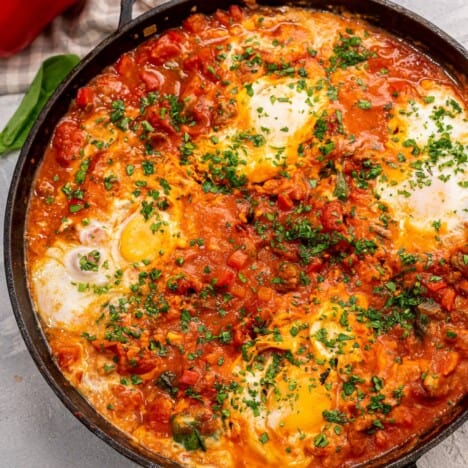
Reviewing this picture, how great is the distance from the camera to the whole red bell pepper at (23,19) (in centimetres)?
689

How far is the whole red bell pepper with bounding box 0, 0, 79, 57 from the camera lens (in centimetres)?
689

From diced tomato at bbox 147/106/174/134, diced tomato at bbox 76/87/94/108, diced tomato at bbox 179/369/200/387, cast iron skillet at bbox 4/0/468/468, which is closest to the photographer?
cast iron skillet at bbox 4/0/468/468

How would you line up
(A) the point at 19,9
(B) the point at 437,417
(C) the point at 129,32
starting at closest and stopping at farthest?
1. (B) the point at 437,417
2. (C) the point at 129,32
3. (A) the point at 19,9

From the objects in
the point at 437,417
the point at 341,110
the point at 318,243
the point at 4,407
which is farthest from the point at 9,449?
the point at 341,110

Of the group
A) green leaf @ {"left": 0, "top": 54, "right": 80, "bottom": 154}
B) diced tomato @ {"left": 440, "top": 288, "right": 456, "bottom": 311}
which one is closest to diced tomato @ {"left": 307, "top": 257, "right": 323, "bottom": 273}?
diced tomato @ {"left": 440, "top": 288, "right": 456, "bottom": 311}

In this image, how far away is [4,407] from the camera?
6.72 m

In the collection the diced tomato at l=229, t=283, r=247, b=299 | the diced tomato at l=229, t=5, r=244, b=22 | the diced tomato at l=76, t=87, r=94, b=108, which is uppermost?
the diced tomato at l=229, t=5, r=244, b=22

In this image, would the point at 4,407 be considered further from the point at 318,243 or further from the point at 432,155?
the point at 432,155

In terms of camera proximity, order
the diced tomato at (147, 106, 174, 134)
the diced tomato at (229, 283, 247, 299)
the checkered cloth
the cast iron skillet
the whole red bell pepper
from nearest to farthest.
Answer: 1. the cast iron skillet
2. the diced tomato at (229, 283, 247, 299)
3. the diced tomato at (147, 106, 174, 134)
4. the whole red bell pepper
5. the checkered cloth

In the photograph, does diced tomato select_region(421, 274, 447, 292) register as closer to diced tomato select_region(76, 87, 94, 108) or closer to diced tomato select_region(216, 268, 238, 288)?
diced tomato select_region(216, 268, 238, 288)

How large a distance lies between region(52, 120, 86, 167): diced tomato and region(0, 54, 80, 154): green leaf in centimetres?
71

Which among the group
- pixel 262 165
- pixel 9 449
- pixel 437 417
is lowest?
pixel 9 449

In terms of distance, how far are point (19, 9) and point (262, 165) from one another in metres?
2.81

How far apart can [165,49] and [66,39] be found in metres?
1.34
